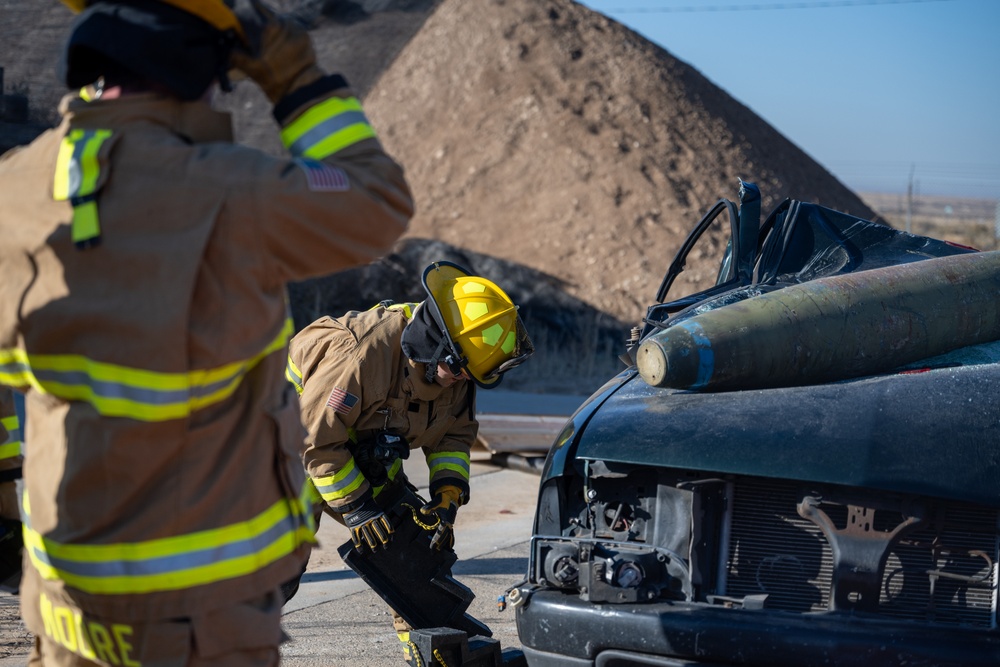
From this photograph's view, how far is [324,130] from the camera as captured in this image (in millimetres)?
2299

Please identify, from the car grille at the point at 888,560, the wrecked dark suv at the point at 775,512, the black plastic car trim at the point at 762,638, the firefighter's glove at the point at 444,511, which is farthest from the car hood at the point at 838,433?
the firefighter's glove at the point at 444,511

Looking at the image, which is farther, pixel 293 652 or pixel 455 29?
pixel 455 29

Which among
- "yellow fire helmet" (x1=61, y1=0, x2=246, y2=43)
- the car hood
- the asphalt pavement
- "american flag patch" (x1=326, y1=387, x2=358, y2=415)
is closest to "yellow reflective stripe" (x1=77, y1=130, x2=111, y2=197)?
"yellow fire helmet" (x1=61, y1=0, x2=246, y2=43)

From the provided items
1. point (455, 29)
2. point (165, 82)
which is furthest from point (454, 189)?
point (165, 82)

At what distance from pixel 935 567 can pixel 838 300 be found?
3.47 ft

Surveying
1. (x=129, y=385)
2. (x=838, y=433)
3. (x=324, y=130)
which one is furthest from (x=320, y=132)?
(x=838, y=433)

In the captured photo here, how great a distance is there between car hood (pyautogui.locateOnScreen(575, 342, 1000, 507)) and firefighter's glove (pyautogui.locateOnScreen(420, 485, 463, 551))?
→ 84 centimetres

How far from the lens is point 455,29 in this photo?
2723cm

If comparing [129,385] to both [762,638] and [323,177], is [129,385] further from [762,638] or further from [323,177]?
[762,638]

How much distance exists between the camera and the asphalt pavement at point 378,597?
4814 millimetres

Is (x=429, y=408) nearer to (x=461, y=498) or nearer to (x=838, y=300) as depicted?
(x=461, y=498)

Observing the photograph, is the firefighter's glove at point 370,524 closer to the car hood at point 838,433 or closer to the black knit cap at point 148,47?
the car hood at point 838,433

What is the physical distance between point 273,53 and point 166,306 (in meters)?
0.56

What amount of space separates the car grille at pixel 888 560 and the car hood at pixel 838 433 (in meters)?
0.12
